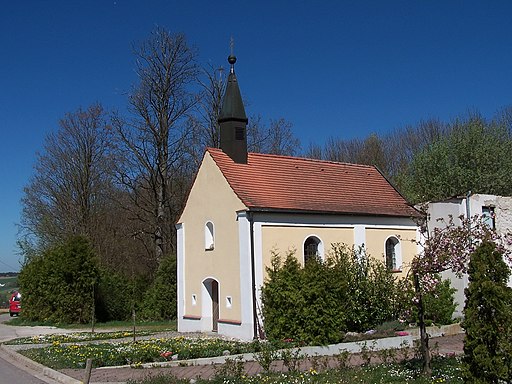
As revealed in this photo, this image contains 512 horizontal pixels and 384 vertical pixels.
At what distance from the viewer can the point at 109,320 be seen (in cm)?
3181

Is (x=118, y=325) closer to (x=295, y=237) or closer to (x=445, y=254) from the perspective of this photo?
(x=295, y=237)

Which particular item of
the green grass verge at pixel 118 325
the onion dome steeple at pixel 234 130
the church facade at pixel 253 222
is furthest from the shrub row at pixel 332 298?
the green grass verge at pixel 118 325

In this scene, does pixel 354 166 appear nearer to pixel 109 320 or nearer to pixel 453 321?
pixel 453 321

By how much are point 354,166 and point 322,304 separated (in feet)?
35.3

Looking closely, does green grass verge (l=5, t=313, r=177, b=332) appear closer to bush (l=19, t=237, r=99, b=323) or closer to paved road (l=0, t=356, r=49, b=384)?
bush (l=19, t=237, r=99, b=323)

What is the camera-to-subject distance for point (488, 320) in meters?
8.60

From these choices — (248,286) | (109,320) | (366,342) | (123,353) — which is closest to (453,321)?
(366,342)

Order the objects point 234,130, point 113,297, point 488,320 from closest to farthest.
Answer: point 488,320 → point 234,130 → point 113,297

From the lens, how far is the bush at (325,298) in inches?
691

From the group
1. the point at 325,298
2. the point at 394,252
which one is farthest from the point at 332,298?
the point at 394,252

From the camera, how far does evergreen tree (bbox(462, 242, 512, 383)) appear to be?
833 cm

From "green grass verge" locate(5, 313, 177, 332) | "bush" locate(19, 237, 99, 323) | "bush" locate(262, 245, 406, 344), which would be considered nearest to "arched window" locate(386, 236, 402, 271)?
"bush" locate(262, 245, 406, 344)

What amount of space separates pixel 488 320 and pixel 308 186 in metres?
15.1

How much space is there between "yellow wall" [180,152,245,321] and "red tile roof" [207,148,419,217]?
2.17 feet
